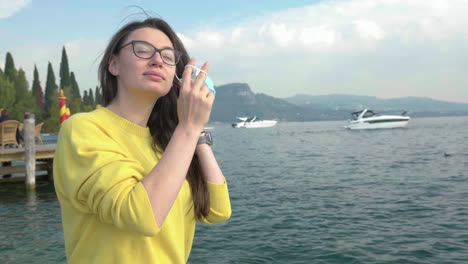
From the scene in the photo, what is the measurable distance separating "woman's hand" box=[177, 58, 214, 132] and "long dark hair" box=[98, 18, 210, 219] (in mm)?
396

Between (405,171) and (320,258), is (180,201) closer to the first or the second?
(320,258)

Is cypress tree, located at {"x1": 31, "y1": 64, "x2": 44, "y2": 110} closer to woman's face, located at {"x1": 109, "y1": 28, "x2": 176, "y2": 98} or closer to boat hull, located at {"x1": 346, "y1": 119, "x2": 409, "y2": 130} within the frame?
boat hull, located at {"x1": 346, "y1": 119, "x2": 409, "y2": 130}

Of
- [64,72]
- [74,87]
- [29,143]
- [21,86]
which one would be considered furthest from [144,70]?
[74,87]

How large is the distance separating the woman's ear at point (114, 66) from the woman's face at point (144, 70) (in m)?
0.01

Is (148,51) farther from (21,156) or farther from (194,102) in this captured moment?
(21,156)

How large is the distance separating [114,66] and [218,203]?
2.41ft

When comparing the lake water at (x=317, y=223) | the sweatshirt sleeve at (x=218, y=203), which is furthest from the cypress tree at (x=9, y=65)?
the sweatshirt sleeve at (x=218, y=203)

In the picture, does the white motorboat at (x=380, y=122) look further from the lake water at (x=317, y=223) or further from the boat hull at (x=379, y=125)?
the lake water at (x=317, y=223)

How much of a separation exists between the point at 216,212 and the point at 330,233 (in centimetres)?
825

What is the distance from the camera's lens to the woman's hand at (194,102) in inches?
46.8

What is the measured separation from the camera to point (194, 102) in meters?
1.19

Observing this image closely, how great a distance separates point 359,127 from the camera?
251 ft

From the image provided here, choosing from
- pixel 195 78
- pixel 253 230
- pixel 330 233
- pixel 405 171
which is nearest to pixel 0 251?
pixel 253 230

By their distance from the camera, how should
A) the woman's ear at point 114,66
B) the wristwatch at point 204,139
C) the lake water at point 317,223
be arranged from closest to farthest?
the woman's ear at point 114,66 < the wristwatch at point 204,139 < the lake water at point 317,223
